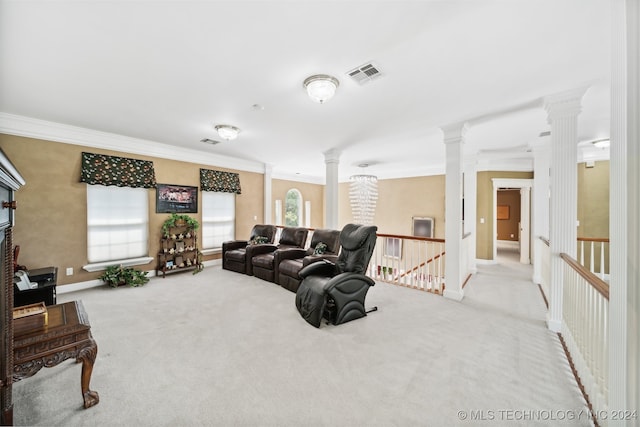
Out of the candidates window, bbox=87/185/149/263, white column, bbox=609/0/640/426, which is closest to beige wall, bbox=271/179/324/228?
window, bbox=87/185/149/263

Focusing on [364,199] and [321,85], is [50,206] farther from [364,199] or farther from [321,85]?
[364,199]

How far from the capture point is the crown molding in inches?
144

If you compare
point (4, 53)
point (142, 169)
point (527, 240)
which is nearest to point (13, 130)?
point (142, 169)

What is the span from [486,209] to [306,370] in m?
6.28

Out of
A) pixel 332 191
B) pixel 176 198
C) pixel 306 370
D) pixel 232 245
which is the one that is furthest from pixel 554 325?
pixel 176 198

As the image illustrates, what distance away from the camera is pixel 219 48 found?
7.00ft

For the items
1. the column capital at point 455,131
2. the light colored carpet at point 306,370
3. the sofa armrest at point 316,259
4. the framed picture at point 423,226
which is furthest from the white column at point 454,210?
the framed picture at point 423,226

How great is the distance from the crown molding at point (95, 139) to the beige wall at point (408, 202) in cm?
520

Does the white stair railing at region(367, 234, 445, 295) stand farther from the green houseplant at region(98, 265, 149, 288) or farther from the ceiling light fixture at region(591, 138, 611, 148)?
the green houseplant at region(98, 265, 149, 288)

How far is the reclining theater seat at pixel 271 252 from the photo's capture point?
4.66 meters

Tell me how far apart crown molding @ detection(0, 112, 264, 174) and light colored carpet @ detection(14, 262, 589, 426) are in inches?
107

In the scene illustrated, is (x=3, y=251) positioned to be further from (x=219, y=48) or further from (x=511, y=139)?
(x=511, y=139)

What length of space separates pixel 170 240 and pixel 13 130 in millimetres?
2698

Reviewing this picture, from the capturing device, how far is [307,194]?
966cm
